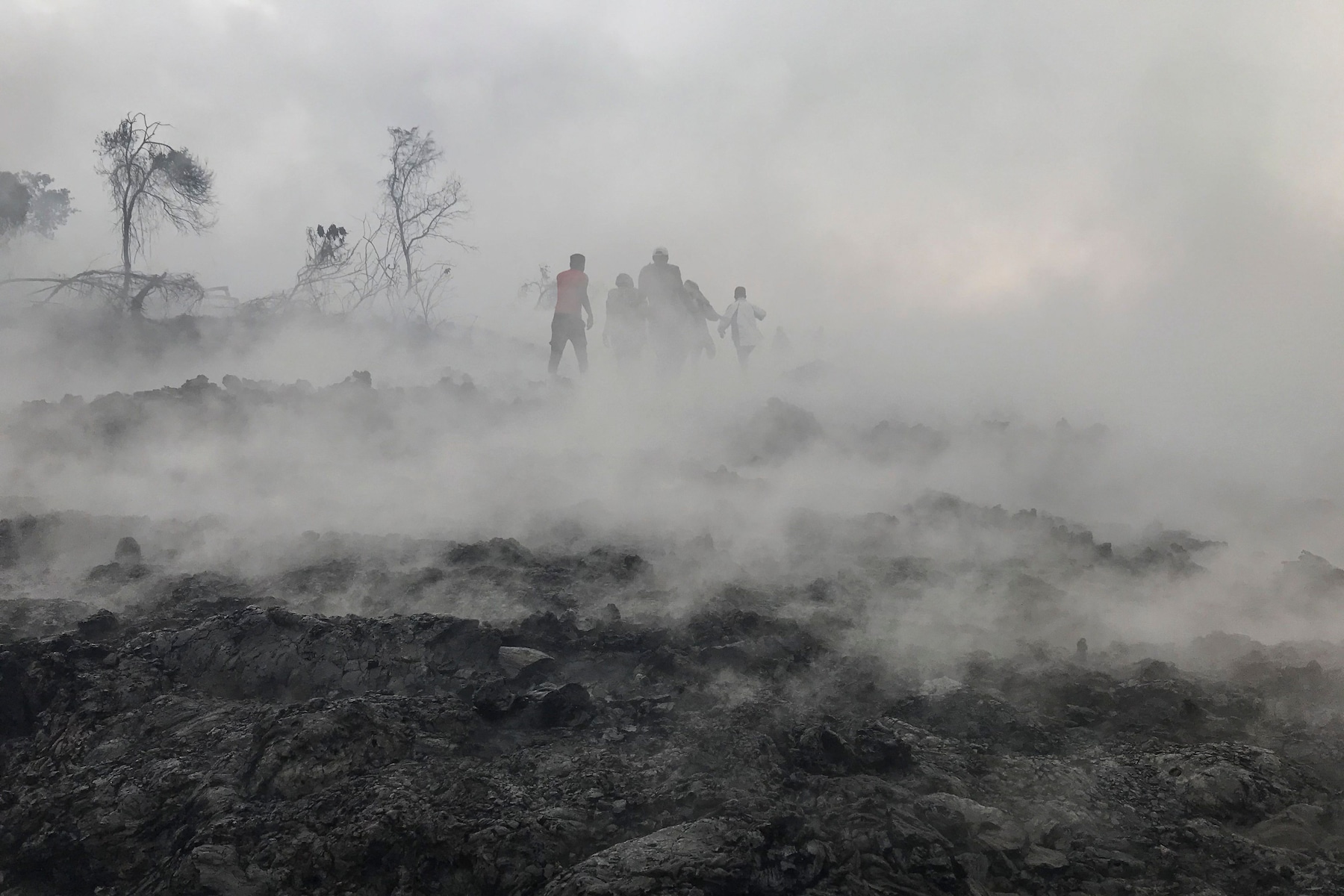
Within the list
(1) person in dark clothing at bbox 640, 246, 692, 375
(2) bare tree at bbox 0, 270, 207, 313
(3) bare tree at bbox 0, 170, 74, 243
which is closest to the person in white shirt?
(1) person in dark clothing at bbox 640, 246, 692, 375

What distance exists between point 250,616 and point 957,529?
4.38 m

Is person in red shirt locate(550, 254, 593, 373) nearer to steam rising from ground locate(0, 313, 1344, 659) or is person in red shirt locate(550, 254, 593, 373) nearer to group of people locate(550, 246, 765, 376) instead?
group of people locate(550, 246, 765, 376)

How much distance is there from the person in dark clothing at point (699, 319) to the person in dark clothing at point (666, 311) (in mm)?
158

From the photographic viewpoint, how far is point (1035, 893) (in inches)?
88.1

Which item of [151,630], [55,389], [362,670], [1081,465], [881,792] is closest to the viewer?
[881,792]

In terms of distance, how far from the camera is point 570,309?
10.7 meters

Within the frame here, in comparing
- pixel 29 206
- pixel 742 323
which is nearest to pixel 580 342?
pixel 742 323

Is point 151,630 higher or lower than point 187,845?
higher

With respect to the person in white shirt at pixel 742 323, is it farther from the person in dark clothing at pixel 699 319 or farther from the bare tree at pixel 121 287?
the bare tree at pixel 121 287

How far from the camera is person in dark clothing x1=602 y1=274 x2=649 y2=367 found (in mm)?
11688

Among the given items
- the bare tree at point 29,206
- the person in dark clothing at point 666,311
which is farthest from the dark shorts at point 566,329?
the bare tree at point 29,206

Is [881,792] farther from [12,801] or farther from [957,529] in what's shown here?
[957,529]

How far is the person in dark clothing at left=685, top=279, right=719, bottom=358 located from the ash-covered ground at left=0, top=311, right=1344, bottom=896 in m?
5.85

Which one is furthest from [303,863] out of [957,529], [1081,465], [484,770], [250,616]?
[1081,465]
